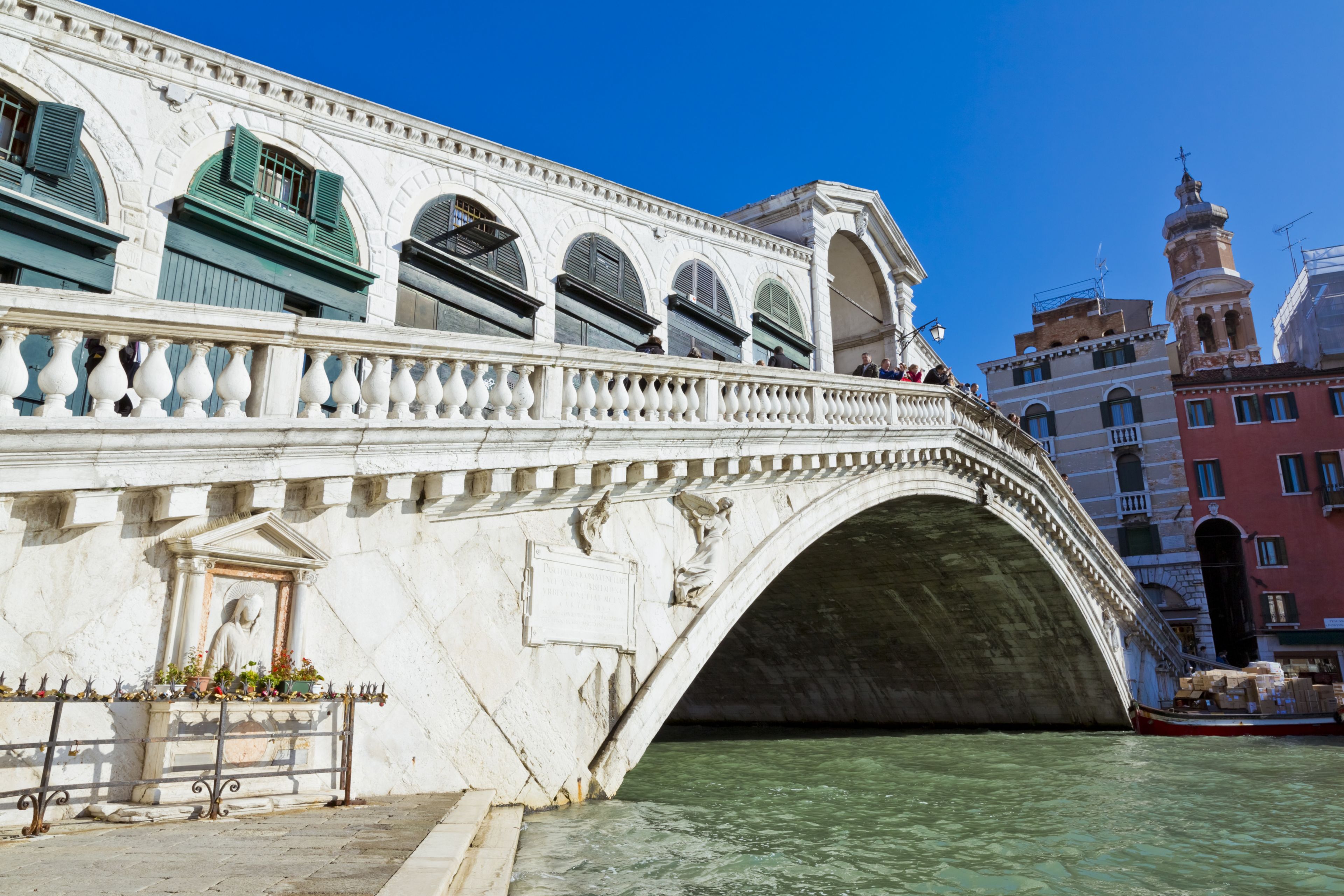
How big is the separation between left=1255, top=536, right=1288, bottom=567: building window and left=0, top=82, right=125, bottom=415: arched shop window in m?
31.6

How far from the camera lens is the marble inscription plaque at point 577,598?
23.4ft

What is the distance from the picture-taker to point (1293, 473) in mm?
28750

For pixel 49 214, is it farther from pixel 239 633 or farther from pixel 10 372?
pixel 239 633

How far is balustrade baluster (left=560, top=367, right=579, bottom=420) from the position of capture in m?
7.36

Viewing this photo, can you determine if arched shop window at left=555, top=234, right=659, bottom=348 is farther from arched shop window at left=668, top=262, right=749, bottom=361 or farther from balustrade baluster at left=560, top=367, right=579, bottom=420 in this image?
balustrade baluster at left=560, top=367, right=579, bottom=420

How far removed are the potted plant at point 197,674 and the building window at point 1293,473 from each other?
3207 centimetres

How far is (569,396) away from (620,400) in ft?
1.96

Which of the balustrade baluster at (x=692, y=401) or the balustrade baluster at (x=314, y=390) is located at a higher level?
the balustrade baluster at (x=692, y=401)

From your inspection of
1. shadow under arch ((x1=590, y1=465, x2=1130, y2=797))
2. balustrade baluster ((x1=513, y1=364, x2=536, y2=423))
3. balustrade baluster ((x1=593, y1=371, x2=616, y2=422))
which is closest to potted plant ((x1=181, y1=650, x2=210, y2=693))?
balustrade baluster ((x1=513, y1=364, x2=536, y2=423))

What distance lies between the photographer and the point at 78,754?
4.66m

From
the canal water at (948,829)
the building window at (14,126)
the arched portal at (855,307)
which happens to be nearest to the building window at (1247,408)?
the arched portal at (855,307)

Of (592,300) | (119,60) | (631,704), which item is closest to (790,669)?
(592,300)

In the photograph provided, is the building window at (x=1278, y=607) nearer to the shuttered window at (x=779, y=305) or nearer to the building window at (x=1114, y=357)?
the building window at (x=1114, y=357)

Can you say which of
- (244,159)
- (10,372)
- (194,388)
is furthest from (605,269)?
(10,372)
